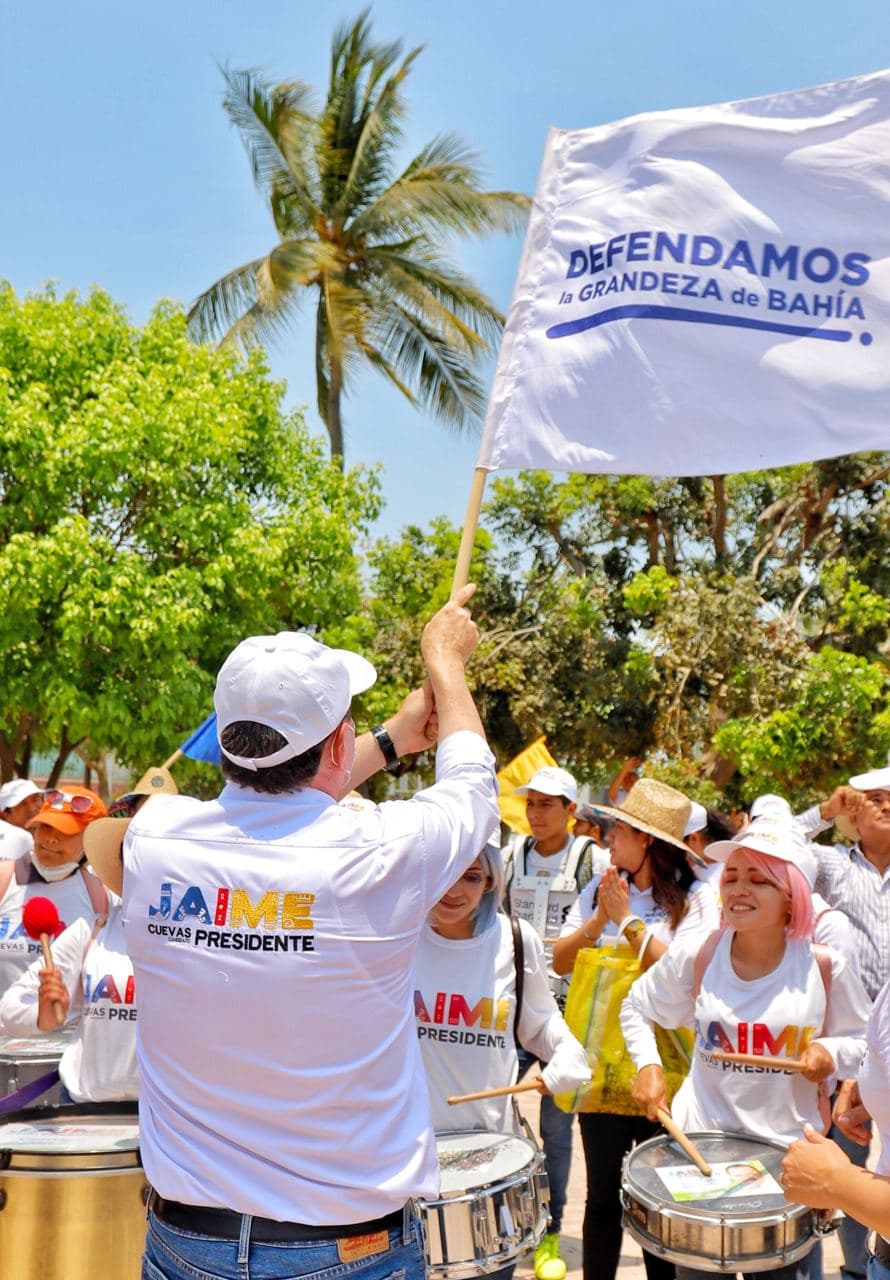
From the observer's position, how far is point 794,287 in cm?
413

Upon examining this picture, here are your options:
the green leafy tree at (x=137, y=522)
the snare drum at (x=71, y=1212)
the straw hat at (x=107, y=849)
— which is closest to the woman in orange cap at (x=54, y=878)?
the straw hat at (x=107, y=849)

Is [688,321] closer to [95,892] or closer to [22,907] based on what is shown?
[95,892]

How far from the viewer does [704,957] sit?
454 cm

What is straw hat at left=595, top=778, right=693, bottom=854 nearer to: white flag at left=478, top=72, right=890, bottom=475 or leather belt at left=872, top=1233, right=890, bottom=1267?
white flag at left=478, top=72, right=890, bottom=475

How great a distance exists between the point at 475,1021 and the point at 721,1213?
949 mm

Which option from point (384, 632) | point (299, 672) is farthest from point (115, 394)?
point (299, 672)

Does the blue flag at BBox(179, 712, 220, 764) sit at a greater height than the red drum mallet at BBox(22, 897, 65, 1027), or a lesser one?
greater

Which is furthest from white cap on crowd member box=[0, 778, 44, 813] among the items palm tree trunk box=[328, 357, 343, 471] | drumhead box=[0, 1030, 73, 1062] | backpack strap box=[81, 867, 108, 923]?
palm tree trunk box=[328, 357, 343, 471]

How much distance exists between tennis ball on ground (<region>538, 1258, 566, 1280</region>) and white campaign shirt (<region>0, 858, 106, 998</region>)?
2.47 metres


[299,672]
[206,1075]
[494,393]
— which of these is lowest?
[206,1075]

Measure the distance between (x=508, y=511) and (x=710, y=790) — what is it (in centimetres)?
717

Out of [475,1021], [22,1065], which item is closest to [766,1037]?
[475,1021]

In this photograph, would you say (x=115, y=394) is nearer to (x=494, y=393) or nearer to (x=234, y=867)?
(x=494, y=393)

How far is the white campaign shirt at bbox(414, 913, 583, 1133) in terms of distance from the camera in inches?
167
